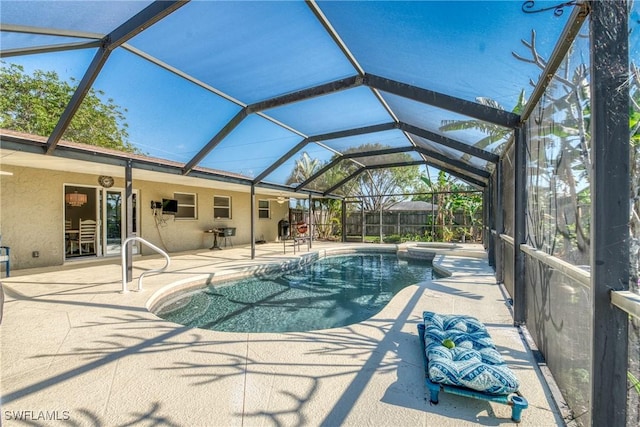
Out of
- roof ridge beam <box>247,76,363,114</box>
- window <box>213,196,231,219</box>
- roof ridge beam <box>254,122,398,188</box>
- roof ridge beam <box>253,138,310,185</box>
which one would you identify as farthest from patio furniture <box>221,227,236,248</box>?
roof ridge beam <box>247,76,363,114</box>

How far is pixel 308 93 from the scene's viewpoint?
17.5ft

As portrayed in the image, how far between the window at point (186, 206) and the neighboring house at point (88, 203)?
37 millimetres

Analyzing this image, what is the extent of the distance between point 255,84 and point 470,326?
4.83 metres

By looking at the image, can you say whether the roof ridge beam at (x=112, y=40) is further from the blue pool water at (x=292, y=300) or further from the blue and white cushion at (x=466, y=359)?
the blue and white cushion at (x=466, y=359)

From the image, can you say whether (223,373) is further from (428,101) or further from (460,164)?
(460,164)

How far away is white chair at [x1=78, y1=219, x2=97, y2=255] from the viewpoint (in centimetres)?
852

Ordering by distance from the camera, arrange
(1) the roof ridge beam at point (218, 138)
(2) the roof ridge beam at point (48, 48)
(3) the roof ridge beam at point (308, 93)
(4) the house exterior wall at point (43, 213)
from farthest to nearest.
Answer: (4) the house exterior wall at point (43, 213)
(1) the roof ridge beam at point (218, 138)
(3) the roof ridge beam at point (308, 93)
(2) the roof ridge beam at point (48, 48)

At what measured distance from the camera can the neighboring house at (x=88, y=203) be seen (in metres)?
6.15

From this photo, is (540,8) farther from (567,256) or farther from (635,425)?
(635,425)

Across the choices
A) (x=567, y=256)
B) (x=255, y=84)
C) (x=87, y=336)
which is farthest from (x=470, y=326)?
(x=255, y=84)

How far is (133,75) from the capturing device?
4.27m

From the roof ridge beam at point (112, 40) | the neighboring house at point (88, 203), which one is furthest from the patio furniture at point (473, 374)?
the neighboring house at point (88, 203)

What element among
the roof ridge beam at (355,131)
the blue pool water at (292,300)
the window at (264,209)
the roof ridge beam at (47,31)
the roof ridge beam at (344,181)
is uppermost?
the roof ridge beam at (355,131)

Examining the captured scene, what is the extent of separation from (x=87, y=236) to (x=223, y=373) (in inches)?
345
